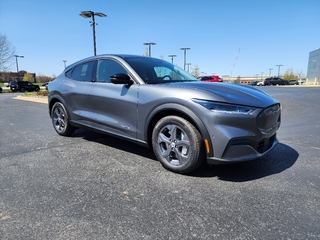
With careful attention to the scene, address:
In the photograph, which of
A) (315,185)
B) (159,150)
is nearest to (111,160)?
(159,150)

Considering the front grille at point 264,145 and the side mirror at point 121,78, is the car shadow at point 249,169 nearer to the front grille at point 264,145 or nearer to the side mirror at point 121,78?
the front grille at point 264,145

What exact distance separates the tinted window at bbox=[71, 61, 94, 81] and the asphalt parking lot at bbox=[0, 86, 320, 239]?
133cm

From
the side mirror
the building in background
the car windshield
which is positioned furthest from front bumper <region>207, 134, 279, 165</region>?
the building in background

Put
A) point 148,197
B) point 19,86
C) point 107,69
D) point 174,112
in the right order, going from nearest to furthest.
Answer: point 148,197 < point 174,112 < point 107,69 < point 19,86

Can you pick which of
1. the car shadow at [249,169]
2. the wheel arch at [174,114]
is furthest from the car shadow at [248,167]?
the wheel arch at [174,114]

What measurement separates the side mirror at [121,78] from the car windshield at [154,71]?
0.65 feet

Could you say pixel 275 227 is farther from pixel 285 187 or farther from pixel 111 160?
pixel 111 160

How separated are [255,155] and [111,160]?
2015mm

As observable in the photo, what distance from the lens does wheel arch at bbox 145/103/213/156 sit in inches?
107

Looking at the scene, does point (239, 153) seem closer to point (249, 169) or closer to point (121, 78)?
point (249, 169)

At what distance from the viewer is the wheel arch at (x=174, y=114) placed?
2.73m

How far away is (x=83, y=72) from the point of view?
4.47 meters

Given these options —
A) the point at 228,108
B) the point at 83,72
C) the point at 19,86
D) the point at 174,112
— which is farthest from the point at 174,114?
the point at 19,86

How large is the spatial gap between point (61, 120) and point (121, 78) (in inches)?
92.1
